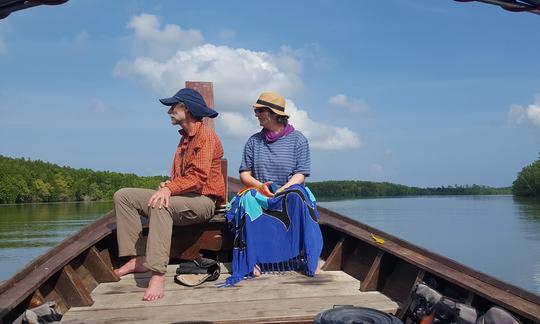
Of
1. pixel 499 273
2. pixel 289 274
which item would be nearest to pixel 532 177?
pixel 499 273

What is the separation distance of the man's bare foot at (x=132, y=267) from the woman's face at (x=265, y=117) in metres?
1.31

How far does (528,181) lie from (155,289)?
77314 mm

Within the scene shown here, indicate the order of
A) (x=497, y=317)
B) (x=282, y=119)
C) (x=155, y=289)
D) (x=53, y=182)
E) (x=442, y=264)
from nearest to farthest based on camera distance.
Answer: (x=497, y=317) → (x=442, y=264) → (x=155, y=289) → (x=282, y=119) → (x=53, y=182)

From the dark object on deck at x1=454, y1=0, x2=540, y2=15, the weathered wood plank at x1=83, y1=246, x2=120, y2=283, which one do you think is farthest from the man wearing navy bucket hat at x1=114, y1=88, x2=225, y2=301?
the dark object on deck at x1=454, y1=0, x2=540, y2=15

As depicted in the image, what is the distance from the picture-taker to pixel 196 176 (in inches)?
130

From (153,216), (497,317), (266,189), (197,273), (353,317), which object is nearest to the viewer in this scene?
(353,317)

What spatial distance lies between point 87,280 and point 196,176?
3.17 ft

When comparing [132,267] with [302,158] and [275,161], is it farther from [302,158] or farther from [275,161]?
[302,158]

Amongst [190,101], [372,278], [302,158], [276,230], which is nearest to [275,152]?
[302,158]

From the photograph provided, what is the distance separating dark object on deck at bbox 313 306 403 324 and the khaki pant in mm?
1526

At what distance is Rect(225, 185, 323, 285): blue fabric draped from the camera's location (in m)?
3.38

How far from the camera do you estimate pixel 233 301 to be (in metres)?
2.83

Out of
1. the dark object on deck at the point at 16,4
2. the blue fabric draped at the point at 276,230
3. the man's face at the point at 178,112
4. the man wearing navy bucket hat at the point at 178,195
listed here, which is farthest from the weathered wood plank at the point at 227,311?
the dark object on deck at the point at 16,4

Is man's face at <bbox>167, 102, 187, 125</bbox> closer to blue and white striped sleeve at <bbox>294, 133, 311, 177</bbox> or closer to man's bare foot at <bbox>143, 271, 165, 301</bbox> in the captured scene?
blue and white striped sleeve at <bbox>294, 133, 311, 177</bbox>
